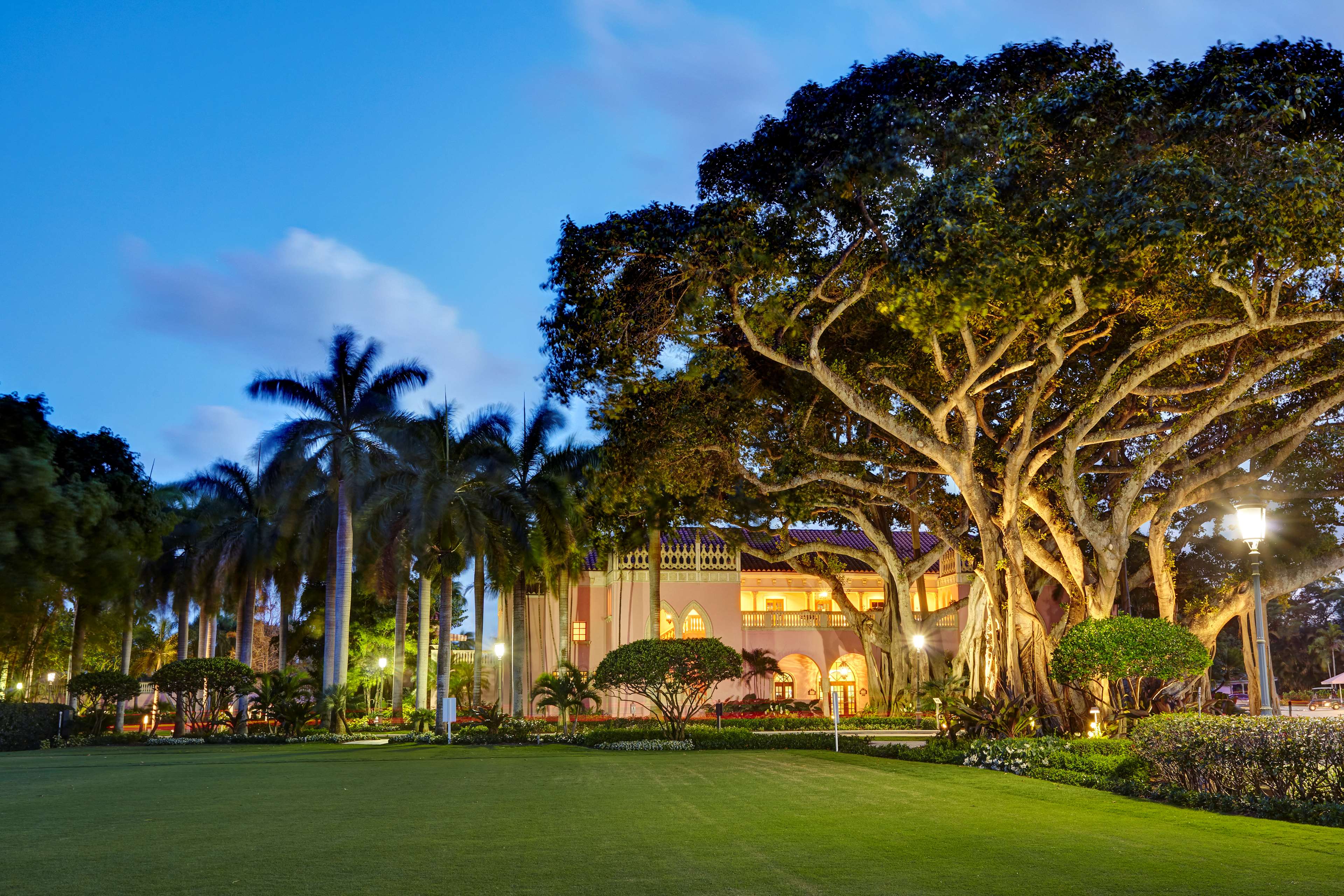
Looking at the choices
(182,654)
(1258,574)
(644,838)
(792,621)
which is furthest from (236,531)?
(1258,574)

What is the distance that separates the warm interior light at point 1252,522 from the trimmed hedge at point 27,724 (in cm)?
3054

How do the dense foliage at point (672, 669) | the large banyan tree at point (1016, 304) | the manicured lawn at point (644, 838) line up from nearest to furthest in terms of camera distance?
1. the manicured lawn at point (644, 838)
2. the large banyan tree at point (1016, 304)
3. the dense foliage at point (672, 669)

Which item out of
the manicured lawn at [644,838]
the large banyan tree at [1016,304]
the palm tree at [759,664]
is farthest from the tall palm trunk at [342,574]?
the palm tree at [759,664]

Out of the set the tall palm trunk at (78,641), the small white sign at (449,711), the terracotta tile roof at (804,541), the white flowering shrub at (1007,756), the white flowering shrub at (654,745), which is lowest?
the white flowering shrub at (654,745)

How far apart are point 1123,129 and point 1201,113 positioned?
37.6 inches

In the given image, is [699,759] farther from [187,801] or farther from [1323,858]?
[1323,858]

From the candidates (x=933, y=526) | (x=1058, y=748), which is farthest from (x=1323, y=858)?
(x=933, y=526)

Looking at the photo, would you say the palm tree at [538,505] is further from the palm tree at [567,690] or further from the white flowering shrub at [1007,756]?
the white flowering shrub at [1007,756]

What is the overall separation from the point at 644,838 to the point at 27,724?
90.6 ft

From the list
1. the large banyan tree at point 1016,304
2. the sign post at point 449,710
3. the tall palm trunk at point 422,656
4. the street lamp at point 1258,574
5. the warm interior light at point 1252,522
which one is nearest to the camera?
the street lamp at point 1258,574

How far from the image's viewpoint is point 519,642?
107 feet

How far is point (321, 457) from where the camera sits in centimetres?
2892

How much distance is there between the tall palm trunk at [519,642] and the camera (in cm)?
3184

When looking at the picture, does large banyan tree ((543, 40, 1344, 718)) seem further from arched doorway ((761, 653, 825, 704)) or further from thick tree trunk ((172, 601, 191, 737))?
arched doorway ((761, 653, 825, 704))
